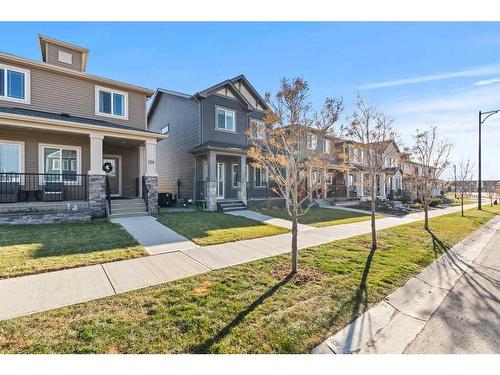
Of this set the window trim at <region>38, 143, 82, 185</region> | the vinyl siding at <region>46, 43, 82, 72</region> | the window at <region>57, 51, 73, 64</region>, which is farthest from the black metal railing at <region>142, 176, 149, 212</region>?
the window at <region>57, 51, 73, 64</region>

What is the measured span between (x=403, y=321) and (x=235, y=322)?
2.50 meters

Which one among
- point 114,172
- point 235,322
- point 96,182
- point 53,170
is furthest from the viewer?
point 114,172

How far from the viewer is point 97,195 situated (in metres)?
11.1

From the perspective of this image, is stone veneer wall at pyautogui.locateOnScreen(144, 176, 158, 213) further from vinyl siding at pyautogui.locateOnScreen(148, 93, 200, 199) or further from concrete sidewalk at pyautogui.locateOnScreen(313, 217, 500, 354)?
concrete sidewalk at pyautogui.locateOnScreen(313, 217, 500, 354)

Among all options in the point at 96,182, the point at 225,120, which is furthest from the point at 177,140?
the point at 96,182

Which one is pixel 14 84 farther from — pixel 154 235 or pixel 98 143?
pixel 154 235

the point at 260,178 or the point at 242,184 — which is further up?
the point at 260,178

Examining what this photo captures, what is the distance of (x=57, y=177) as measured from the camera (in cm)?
1220

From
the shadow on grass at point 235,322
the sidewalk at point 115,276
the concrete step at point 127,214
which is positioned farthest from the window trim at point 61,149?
the shadow on grass at point 235,322

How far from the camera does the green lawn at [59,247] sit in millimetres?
5254

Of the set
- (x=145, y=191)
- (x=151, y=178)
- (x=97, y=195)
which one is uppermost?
(x=151, y=178)

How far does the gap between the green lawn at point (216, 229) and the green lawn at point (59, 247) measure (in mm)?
1803

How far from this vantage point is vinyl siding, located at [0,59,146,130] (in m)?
11.7

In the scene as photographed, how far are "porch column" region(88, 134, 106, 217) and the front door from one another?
4669 millimetres
